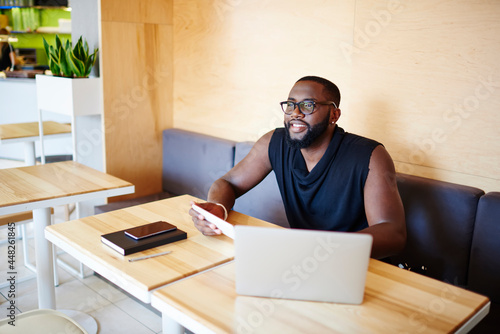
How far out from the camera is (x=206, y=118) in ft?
10.1

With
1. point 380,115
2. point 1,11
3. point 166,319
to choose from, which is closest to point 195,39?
point 380,115

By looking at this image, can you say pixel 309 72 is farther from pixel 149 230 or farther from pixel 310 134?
pixel 149 230

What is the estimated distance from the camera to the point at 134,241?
55.2 inches

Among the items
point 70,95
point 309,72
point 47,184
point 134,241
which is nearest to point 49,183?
point 47,184

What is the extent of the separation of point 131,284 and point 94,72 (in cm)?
211

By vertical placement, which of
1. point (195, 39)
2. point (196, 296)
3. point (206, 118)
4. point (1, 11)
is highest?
point (1, 11)

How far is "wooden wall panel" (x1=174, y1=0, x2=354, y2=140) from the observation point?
2.39 metres

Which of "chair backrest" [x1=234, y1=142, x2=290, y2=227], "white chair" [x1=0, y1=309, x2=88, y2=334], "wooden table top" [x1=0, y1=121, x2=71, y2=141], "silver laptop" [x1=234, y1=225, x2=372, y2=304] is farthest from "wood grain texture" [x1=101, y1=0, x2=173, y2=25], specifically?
"silver laptop" [x1=234, y1=225, x2=372, y2=304]

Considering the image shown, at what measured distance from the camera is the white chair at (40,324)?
1456mm

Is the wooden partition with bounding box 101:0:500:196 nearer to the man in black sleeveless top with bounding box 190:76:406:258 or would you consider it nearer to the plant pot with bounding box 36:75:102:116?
the plant pot with bounding box 36:75:102:116

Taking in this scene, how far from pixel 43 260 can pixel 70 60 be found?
1.23 m

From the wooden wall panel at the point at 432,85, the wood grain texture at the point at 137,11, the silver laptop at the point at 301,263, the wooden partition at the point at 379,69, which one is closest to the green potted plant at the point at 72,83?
the wood grain texture at the point at 137,11

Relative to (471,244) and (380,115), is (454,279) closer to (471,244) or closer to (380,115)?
(471,244)

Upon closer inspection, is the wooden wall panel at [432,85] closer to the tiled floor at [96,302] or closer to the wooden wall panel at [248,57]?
the wooden wall panel at [248,57]
